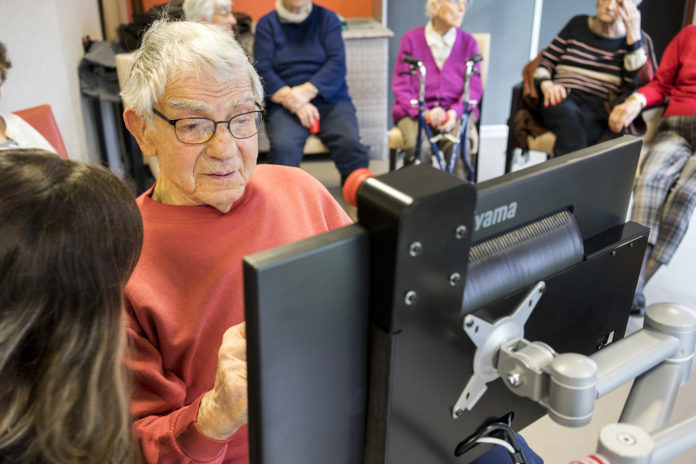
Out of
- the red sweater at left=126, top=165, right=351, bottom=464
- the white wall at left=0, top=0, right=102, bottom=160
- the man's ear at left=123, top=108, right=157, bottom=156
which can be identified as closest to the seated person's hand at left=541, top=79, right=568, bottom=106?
the white wall at left=0, top=0, right=102, bottom=160

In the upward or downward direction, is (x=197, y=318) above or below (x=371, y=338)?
below

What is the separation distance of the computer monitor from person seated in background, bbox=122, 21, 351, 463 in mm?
431

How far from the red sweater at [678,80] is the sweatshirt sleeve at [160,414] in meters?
2.73

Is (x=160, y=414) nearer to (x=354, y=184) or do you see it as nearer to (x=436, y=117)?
(x=354, y=184)

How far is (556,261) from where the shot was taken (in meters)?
0.62

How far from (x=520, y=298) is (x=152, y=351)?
0.64 m

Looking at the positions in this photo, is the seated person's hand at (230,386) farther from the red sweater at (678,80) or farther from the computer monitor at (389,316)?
the red sweater at (678,80)

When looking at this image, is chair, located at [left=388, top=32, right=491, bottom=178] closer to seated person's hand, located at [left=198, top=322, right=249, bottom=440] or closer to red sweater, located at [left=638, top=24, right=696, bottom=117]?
red sweater, located at [left=638, top=24, right=696, bottom=117]

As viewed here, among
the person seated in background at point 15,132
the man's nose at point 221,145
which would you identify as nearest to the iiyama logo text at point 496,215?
the man's nose at point 221,145

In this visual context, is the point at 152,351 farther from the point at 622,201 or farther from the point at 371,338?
the point at 622,201

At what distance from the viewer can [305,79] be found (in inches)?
137

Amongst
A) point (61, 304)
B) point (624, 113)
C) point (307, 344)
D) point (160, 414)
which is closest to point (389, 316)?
point (307, 344)

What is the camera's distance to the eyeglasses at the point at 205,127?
42.6 inches

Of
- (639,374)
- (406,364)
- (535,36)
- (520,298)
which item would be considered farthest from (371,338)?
(535,36)
